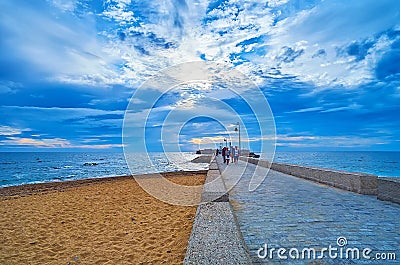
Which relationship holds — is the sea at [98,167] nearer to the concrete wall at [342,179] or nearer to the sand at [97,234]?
the sand at [97,234]

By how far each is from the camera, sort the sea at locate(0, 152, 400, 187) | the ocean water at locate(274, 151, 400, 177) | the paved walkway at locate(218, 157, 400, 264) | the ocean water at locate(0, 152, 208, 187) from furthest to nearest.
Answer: the ocean water at locate(274, 151, 400, 177), the sea at locate(0, 152, 400, 187), the ocean water at locate(0, 152, 208, 187), the paved walkway at locate(218, 157, 400, 264)

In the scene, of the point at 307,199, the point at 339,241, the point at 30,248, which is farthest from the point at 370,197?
the point at 30,248

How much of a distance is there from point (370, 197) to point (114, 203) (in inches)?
355

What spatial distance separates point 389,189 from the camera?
6656mm

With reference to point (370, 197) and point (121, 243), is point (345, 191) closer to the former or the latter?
point (370, 197)

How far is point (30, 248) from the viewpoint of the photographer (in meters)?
6.03

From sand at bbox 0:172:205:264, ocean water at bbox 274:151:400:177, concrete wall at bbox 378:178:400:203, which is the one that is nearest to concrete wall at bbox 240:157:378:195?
concrete wall at bbox 378:178:400:203

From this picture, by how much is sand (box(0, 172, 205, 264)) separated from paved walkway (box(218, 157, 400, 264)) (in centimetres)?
160

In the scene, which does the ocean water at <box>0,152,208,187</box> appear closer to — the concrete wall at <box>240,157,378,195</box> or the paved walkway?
the concrete wall at <box>240,157,378,195</box>

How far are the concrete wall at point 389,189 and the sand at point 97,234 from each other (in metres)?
4.89

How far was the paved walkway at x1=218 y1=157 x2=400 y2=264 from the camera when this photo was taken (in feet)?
12.6

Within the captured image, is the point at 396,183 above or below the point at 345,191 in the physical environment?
above

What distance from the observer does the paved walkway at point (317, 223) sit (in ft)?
12.6

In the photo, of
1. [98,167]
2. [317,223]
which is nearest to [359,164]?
[98,167]
